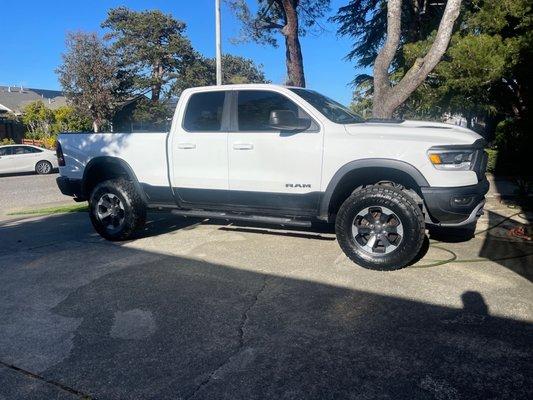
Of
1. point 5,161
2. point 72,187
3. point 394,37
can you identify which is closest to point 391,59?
point 394,37

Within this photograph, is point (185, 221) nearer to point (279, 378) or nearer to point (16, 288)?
point (16, 288)

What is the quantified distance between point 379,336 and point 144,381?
1702 millimetres

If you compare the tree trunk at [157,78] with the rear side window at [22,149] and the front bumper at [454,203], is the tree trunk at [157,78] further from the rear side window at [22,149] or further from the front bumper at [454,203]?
the front bumper at [454,203]

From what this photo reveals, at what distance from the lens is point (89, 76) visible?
35.6m

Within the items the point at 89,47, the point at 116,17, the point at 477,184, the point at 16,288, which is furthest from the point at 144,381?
the point at 116,17

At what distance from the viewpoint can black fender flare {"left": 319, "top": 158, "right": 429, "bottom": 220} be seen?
432cm

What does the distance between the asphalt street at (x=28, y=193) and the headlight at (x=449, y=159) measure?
1014 centimetres

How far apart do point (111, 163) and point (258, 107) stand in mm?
2380

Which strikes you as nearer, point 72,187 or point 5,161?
point 72,187

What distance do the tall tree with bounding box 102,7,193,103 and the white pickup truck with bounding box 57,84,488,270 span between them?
37.2m

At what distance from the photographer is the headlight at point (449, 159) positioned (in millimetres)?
4219

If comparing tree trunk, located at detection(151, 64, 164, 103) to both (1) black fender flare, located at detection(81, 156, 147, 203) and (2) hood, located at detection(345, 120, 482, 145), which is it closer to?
(1) black fender flare, located at detection(81, 156, 147, 203)

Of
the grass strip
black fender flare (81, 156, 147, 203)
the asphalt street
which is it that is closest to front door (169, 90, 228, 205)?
black fender flare (81, 156, 147, 203)

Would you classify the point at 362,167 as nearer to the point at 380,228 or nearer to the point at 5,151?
the point at 380,228
